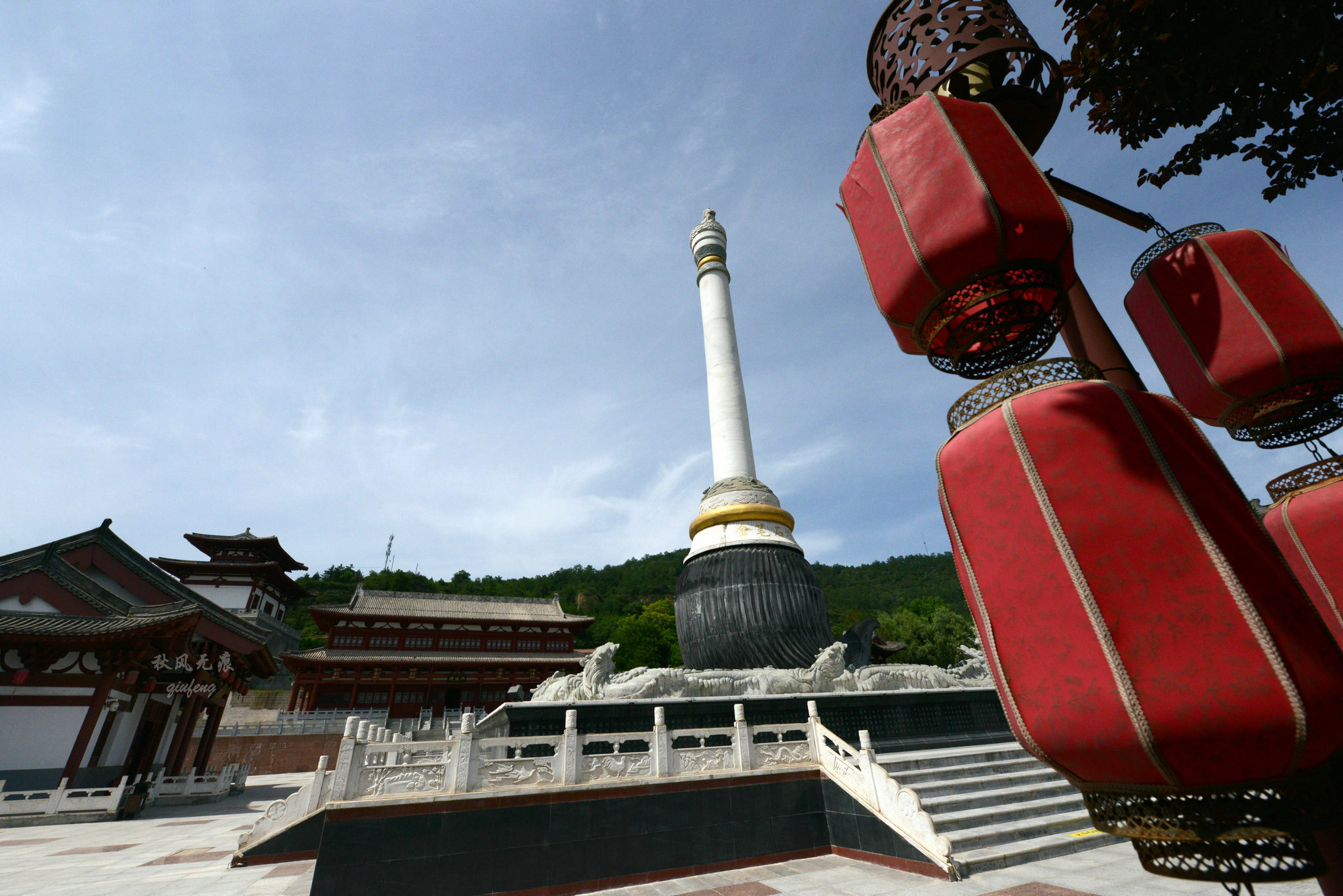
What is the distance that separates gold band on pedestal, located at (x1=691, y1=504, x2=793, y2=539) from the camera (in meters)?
14.9

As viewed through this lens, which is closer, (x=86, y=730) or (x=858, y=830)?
(x=858, y=830)

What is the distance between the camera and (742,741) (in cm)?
885

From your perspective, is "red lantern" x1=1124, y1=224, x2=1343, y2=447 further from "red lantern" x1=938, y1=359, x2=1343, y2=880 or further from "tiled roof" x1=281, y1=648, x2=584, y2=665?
"tiled roof" x1=281, y1=648, x2=584, y2=665

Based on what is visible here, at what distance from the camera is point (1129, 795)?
2160mm

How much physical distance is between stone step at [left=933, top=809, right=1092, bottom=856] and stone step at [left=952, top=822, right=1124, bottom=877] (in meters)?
0.05

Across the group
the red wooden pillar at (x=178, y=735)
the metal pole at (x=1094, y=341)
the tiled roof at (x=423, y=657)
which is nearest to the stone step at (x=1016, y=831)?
the metal pole at (x=1094, y=341)

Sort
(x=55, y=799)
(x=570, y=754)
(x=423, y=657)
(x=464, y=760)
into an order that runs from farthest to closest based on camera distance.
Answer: (x=423, y=657) < (x=55, y=799) < (x=570, y=754) < (x=464, y=760)

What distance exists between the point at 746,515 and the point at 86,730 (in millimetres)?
16694

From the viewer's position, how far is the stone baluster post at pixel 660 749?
814 centimetres

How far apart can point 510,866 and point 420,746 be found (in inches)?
71.3

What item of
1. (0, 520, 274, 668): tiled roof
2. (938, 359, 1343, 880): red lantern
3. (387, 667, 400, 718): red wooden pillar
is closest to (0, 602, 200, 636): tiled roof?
(0, 520, 274, 668): tiled roof

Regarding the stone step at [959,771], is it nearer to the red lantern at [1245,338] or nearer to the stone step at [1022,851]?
the stone step at [1022,851]

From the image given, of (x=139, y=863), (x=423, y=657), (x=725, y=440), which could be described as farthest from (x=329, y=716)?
(x=725, y=440)

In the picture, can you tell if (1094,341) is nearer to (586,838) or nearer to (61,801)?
(586,838)
